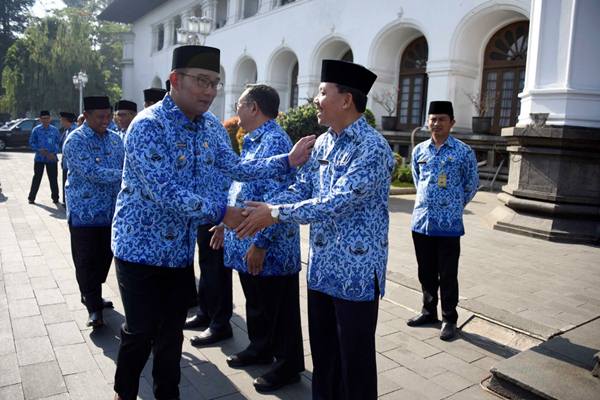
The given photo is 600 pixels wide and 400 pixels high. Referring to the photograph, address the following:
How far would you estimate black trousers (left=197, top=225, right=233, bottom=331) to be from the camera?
3932 millimetres

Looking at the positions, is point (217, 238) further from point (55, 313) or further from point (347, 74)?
point (55, 313)

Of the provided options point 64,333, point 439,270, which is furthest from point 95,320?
point 439,270

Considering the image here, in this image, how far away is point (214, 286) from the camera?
3988 mm

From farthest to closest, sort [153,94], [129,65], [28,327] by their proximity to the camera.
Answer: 1. [129,65]
2. [153,94]
3. [28,327]

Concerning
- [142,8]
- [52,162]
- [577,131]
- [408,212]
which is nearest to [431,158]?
[577,131]

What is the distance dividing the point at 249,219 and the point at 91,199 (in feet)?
7.04

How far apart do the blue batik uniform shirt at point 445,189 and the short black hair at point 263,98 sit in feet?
5.20

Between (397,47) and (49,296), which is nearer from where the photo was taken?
(49,296)

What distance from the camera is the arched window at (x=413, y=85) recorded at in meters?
16.9

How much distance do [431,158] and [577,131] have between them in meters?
4.37

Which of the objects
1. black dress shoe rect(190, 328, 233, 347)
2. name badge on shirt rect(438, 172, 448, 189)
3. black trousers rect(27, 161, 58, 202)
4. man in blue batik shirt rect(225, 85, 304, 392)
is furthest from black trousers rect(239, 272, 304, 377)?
black trousers rect(27, 161, 58, 202)

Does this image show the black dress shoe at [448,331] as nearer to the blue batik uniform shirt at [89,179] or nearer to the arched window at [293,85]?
the blue batik uniform shirt at [89,179]

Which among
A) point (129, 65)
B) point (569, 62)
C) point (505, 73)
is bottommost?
point (569, 62)

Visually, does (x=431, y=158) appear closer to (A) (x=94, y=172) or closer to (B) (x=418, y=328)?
(B) (x=418, y=328)
